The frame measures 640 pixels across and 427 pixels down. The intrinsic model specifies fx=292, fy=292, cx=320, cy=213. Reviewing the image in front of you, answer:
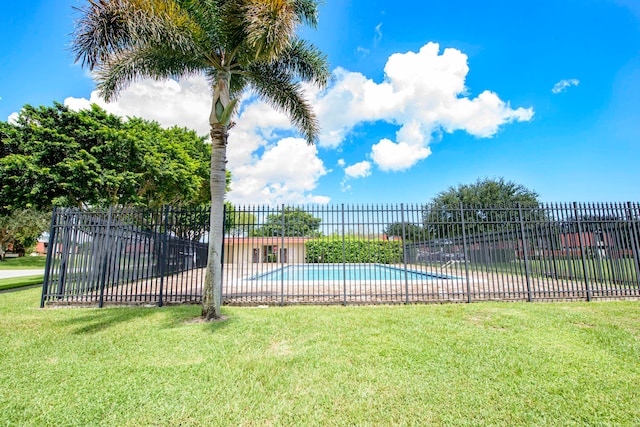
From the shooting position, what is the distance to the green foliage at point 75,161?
12.9m

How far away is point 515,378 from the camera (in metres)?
3.36

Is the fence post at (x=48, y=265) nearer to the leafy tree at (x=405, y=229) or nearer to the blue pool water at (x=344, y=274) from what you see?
the blue pool water at (x=344, y=274)

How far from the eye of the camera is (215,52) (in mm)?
6691

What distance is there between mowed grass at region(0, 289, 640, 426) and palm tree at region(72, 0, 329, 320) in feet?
6.14

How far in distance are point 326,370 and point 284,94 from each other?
6.79m

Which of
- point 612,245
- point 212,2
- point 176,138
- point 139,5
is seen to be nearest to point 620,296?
point 612,245

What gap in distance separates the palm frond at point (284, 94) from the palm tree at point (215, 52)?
0.08ft

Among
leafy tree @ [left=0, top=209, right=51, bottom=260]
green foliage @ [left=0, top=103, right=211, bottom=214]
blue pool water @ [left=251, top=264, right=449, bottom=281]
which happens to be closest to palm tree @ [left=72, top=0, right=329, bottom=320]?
blue pool water @ [left=251, top=264, right=449, bottom=281]

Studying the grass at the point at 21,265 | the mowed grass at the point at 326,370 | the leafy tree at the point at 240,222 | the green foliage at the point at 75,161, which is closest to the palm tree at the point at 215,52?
the leafy tree at the point at 240,222

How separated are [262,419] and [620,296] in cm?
1001

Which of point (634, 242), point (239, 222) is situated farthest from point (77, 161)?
point (634, 242)

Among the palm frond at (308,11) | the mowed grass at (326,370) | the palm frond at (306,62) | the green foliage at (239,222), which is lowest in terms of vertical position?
the mowed grass at (326,370)

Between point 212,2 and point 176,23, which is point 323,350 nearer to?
point 176,23

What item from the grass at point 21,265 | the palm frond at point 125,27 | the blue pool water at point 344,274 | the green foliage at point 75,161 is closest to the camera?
the palm frond at point 125,27
